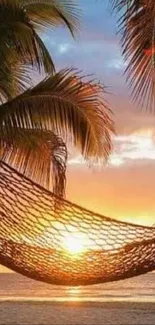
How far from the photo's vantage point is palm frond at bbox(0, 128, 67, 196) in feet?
21.0

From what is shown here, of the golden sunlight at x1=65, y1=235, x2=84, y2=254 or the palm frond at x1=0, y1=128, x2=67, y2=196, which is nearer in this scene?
the golden sunlight at x1=65, y1=235, x2=84, y2=254

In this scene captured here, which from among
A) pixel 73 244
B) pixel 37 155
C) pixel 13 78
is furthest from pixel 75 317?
pixel 13 78

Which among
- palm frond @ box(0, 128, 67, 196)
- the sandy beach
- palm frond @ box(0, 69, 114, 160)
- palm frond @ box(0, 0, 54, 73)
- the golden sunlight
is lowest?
the sandy beach

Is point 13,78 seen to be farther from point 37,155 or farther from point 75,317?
point 75,317

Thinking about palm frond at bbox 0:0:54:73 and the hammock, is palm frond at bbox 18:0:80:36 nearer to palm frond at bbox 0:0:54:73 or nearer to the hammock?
palm frond at bbox 0:0:54:73

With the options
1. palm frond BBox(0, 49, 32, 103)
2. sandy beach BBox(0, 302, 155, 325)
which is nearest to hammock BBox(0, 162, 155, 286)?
sandy beach BBox(0, 302, 155, 325)

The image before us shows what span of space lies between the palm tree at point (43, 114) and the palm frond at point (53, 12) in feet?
1.50

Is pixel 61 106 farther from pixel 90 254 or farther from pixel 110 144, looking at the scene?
pixel 90 254

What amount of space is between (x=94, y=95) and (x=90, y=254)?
92.3 inches

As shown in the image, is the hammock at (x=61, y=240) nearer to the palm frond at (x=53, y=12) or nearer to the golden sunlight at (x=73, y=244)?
→ the golden sunlight at (x=73, y=244)

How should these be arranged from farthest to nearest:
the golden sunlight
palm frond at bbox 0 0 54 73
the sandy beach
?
palm frond at bbox 0 0 54 73
the sandy beach
the golden sunlight

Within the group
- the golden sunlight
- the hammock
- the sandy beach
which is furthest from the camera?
the sandy beach

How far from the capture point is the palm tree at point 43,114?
21.1 ft

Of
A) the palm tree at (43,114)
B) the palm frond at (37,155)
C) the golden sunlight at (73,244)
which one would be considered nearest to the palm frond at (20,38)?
the palm tree at (43,114)
